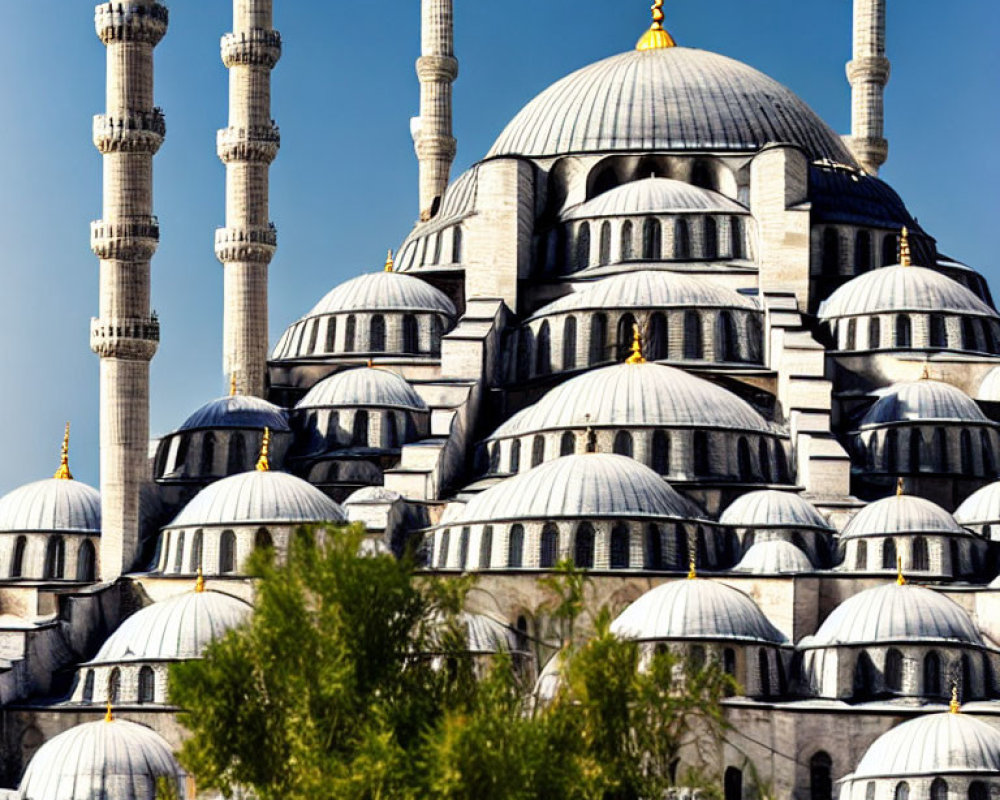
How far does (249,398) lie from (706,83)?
11142mm

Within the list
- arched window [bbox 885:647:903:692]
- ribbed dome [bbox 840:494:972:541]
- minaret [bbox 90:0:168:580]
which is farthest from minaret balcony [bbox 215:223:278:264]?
arched window [bbox 885:647:903:692]

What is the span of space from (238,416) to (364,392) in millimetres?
2012

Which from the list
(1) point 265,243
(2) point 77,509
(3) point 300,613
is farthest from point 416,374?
(3) point 300,613

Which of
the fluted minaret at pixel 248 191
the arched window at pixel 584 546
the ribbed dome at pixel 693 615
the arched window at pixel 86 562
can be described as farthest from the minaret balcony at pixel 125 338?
the ribbed dome at pixel 693 615

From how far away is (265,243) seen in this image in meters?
50.0

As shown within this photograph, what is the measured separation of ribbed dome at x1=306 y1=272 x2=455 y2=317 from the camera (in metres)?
51.1

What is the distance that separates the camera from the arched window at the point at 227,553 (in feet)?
142

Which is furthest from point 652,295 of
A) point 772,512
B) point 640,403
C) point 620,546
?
point 620,546

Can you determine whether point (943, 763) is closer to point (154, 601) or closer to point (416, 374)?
point (154, 601)

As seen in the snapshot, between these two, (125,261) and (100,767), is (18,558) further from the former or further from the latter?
(100,767)

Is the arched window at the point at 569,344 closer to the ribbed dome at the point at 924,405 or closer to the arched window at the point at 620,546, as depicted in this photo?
the ribbed dome at the point at 924,405

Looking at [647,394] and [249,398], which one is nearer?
[647,394]

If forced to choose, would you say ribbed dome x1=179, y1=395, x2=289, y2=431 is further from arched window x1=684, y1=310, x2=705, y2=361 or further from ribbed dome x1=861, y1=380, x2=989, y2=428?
ribbed dome x1=861, y1=380, x2=989, y2=428

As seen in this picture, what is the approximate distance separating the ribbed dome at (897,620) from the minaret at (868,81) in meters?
20.2
